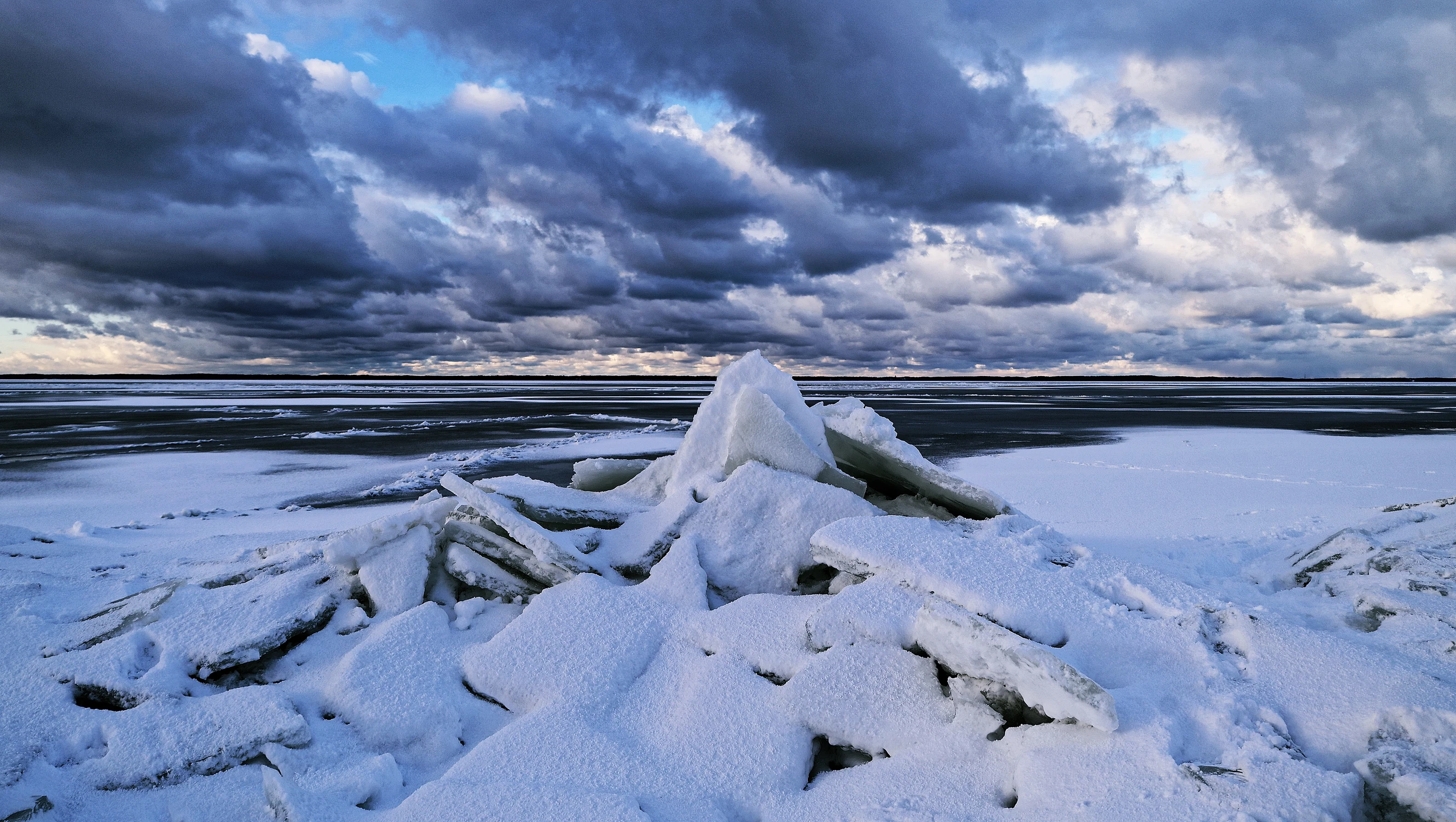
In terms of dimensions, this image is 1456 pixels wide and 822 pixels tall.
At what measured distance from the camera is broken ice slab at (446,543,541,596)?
441 cm

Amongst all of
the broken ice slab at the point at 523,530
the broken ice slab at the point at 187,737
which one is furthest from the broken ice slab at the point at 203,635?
the broken ice slab at the point at 523,530

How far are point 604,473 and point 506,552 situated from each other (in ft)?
7.07

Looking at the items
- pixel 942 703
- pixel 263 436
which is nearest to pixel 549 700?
pixel 942 703

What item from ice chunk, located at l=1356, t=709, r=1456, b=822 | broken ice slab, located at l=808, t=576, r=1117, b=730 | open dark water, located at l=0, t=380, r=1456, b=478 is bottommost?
open dark water, located at l=0, t=380, r=1456, b=478

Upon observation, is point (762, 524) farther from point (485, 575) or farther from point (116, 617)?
point (116, 617)

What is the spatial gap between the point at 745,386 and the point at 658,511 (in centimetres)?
122

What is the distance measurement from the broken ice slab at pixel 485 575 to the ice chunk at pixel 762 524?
1074 millimetres

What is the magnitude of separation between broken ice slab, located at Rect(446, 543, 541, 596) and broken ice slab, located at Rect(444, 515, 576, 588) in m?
0.05

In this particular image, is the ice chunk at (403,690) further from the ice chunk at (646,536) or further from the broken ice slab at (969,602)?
the broken ice slab at (969,602)

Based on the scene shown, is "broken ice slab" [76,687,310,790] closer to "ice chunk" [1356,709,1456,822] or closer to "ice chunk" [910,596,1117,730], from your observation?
"ice chunk" [910,596,1117,730]

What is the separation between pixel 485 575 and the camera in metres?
4.45

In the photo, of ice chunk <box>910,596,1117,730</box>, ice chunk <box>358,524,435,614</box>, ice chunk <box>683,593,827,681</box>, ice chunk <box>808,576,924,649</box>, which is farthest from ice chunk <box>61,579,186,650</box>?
ice chunk <box>910,596,1117,730</box>

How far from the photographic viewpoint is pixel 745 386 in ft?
18.7

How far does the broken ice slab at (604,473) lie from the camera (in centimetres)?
664
